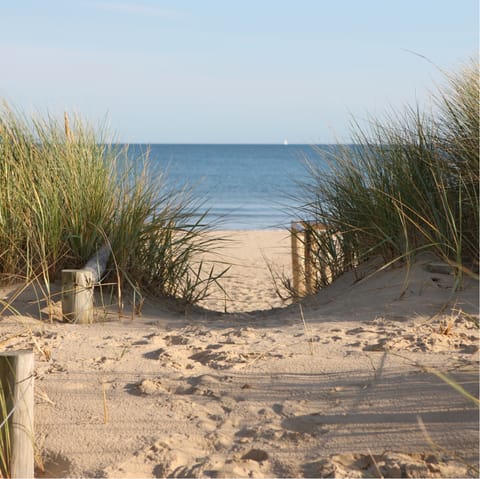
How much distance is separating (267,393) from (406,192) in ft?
8.03

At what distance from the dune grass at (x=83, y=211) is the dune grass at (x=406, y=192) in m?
1.03

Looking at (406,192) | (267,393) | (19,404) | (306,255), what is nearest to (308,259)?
(306,255)

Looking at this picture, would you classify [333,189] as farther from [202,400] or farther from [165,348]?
[202,400]

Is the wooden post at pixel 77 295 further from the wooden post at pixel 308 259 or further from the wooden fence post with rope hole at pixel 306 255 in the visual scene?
the wooden post at pixel 308 259

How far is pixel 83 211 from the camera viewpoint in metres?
5.37

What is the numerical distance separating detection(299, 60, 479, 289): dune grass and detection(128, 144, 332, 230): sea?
1.03ft

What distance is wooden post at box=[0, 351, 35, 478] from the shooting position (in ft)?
9.39

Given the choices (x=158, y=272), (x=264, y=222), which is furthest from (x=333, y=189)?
(x=264, y=222)

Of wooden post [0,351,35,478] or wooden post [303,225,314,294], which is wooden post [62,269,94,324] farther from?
wooden post [303,225,314,294]

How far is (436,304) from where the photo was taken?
14.9 feet

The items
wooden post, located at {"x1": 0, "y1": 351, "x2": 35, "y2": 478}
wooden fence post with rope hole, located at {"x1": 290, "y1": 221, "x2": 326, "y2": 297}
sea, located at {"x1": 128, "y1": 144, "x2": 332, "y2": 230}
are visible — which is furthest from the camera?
sea, located at {"x1": 128, "y1": 144, "x2": 332, "y2": 230}

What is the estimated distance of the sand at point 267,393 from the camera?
289 centimetres

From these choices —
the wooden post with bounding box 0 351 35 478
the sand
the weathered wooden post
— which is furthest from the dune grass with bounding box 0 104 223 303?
the wooden post with bounding box 0 351 35 478

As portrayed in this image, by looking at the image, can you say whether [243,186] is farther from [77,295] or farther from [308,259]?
[77,295]
